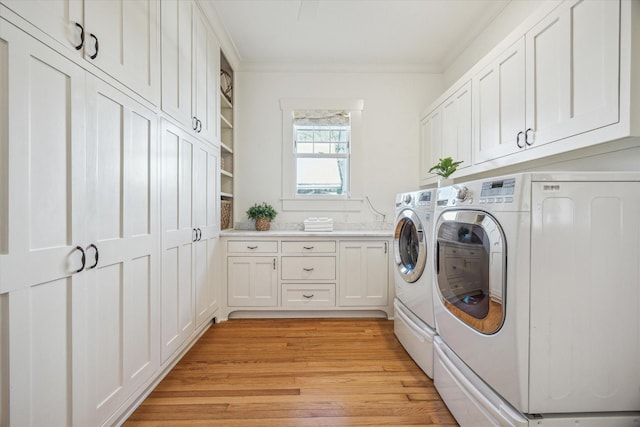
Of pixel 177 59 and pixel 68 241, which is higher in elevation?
pixel 177 59

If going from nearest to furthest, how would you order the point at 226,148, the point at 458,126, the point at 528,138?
the point at 528,138 → the point at 458,126 → the point at 226,148

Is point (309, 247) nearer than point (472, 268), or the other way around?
point (472, 268)

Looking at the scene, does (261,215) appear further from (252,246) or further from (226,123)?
(226,123)

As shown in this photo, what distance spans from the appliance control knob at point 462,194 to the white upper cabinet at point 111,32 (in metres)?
1.70

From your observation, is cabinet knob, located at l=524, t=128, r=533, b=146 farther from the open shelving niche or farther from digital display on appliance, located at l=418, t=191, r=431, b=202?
the open shelving niche

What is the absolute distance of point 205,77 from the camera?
91.8 inches

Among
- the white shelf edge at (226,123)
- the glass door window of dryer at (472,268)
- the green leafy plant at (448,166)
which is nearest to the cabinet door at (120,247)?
the white shelf edge at (226,123)

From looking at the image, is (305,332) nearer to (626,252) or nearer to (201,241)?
(201,241)

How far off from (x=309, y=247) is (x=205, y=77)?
176cm

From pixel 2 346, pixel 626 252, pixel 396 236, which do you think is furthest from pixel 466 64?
pixel 2 346

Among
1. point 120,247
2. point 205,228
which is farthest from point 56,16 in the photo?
point 205,228

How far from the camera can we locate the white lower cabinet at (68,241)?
0.84 metres

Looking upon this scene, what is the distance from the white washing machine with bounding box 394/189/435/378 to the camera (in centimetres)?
174

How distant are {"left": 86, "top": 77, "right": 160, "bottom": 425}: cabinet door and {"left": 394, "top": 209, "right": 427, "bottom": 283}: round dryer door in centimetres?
163
